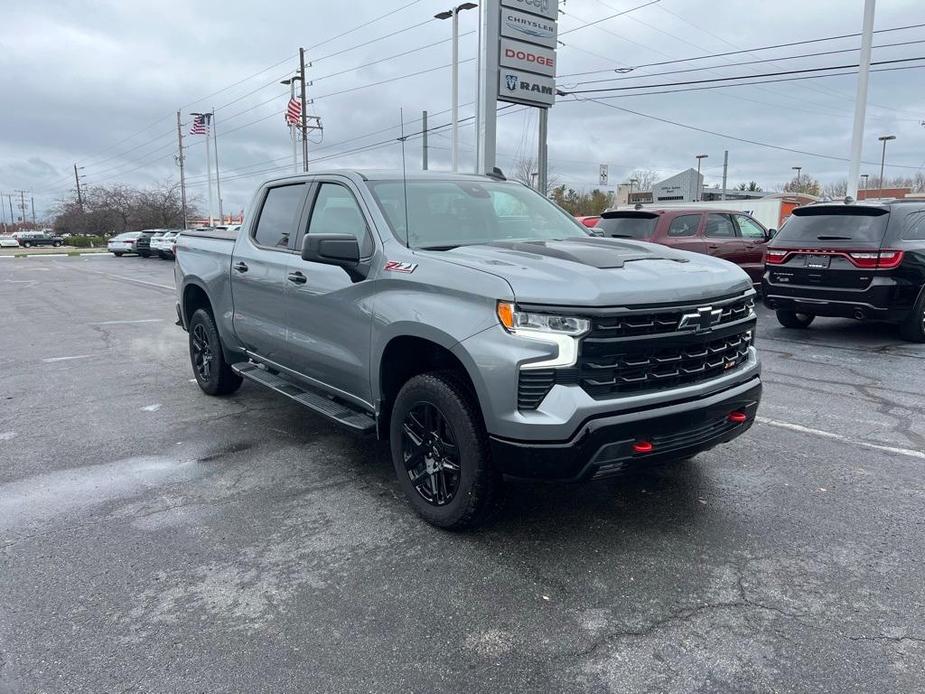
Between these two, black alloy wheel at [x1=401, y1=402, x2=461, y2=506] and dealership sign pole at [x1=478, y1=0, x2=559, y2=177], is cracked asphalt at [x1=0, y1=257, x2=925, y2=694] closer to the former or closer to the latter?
black alloy wheel at [x1=401, y1=402, x2=461, y2=506]

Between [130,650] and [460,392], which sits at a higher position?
[460,392]

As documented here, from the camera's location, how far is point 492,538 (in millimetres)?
3580

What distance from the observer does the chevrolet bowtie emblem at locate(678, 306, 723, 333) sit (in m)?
3.32

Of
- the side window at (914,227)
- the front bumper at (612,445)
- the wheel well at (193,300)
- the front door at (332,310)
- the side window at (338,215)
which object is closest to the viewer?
the front bumper at (612,445)

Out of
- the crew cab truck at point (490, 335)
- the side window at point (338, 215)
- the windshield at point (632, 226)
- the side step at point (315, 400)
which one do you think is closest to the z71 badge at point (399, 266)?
the crew cab truck at point (490, 335)

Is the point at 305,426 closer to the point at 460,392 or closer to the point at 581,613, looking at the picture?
the point at 460,392

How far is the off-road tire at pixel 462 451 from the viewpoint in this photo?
329 cm

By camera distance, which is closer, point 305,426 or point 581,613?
Answer: point 581,613

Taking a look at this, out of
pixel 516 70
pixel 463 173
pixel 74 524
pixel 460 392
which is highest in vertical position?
pixel 516 70

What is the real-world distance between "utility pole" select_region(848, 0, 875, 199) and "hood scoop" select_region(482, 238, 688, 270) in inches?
622

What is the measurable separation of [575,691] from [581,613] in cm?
50

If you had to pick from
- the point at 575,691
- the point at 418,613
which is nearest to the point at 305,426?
the point at 418,613

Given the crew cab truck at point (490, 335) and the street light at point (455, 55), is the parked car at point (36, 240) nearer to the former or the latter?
the street light at point (455, 55)

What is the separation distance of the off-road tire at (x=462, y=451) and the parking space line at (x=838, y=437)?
10.0ft
